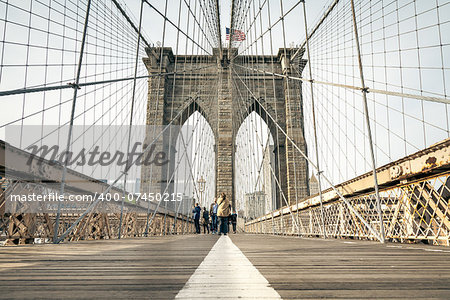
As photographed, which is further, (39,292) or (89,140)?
(89,140)

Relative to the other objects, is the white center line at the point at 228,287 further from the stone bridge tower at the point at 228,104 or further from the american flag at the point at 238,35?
the american flag at the point at 238,35

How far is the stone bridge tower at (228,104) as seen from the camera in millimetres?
14078

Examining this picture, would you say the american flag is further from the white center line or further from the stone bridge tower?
the white center line

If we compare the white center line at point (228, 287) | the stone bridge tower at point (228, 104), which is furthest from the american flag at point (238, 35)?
the white center line at point (228, 287)

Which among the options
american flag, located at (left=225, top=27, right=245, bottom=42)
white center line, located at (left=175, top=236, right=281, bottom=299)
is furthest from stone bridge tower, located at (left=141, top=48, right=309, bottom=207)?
white center line, located at (left=175, top=236, right=281, bottom=299)

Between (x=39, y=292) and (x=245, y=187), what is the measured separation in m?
17.5

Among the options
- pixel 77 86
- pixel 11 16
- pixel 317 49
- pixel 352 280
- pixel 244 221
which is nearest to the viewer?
pixel 352 280

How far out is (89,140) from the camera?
19.2 ft

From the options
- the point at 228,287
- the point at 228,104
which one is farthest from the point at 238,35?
the point at 228,287

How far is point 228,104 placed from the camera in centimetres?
1403

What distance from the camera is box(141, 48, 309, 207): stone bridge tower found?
46.2 ft

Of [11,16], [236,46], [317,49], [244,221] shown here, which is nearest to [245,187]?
[244,221]

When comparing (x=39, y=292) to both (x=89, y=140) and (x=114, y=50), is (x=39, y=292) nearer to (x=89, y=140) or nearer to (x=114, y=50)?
(x=89, y=140)

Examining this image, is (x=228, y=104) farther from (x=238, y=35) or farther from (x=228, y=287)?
(x=228, y=287)
